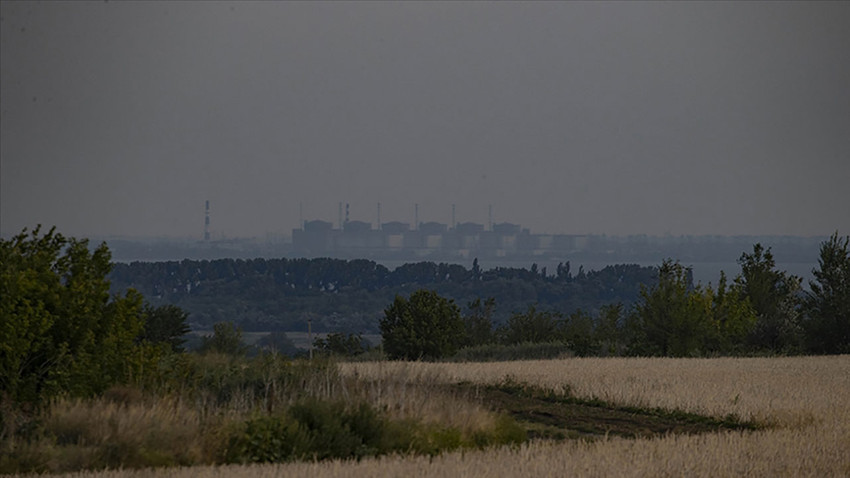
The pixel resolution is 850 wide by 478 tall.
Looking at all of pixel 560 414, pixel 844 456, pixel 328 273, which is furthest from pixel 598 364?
pixel 328 273

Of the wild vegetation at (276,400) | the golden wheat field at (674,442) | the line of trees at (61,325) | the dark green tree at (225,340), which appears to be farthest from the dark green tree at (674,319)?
the line of trees at (61,325)

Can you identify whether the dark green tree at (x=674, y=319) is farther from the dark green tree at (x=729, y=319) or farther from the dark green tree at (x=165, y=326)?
the dark green tree at (x=165, y=326)

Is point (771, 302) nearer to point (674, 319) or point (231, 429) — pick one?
point (674, 319)

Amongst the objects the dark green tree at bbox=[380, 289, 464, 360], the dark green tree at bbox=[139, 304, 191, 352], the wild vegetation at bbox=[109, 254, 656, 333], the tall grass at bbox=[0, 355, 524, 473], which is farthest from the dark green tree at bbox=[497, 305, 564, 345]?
the wild vegetation at bbox=[109, 254, 656, 333]

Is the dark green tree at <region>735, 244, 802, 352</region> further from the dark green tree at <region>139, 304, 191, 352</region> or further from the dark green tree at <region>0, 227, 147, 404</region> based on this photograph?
the dark green tree at <region>0, 227, 147, 404</region>

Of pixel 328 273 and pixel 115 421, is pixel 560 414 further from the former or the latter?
pixel 328 273

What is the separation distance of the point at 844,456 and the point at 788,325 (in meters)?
33.6

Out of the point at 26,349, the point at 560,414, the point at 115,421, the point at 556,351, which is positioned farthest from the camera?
the point at 556,351

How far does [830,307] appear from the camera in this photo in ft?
143

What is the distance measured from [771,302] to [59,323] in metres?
41.3

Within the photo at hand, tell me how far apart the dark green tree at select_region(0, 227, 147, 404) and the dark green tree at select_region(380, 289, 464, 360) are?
2088cm

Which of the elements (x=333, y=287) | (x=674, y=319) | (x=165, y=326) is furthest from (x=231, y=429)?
(x=333, y=287)

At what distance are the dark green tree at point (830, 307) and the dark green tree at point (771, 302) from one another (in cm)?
105

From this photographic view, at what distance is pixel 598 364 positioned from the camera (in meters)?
31.2
